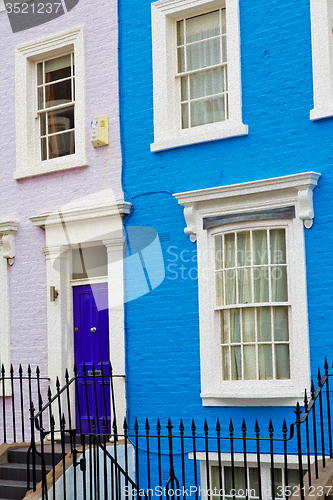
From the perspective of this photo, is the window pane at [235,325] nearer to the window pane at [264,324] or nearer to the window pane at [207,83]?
the window pane at [264,324]

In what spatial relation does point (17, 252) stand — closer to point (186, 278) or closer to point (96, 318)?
point (96, 318)

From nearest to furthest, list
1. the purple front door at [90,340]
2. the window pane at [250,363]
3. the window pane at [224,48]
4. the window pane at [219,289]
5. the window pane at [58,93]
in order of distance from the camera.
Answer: the window pane at [250,363], the window pane at [219,289], the window pane at [224,48], the purple front door at [90,340], the window pane at [58,93]

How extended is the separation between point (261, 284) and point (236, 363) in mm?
1034

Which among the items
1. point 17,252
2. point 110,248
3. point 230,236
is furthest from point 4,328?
point 230,236

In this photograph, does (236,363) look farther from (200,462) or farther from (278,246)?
(278,246)

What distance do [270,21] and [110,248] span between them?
369cm

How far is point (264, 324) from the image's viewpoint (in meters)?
8.88

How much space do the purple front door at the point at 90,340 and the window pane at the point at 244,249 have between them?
7.40 ft

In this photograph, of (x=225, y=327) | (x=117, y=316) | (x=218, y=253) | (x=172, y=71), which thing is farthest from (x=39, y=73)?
(x=225, y=327)

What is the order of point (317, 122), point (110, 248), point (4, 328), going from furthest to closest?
point (4, 328), point (110, 248), point (317, 122)

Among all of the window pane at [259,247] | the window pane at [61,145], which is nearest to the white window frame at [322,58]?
the window pane at [259,247]

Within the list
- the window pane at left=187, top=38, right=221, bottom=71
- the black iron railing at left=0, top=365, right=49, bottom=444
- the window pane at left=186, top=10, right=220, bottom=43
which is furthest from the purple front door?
the window pane at left=186, top=10, right=220, bottom=43

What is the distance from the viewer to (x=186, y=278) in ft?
31.2

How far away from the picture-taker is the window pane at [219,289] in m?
9.26
